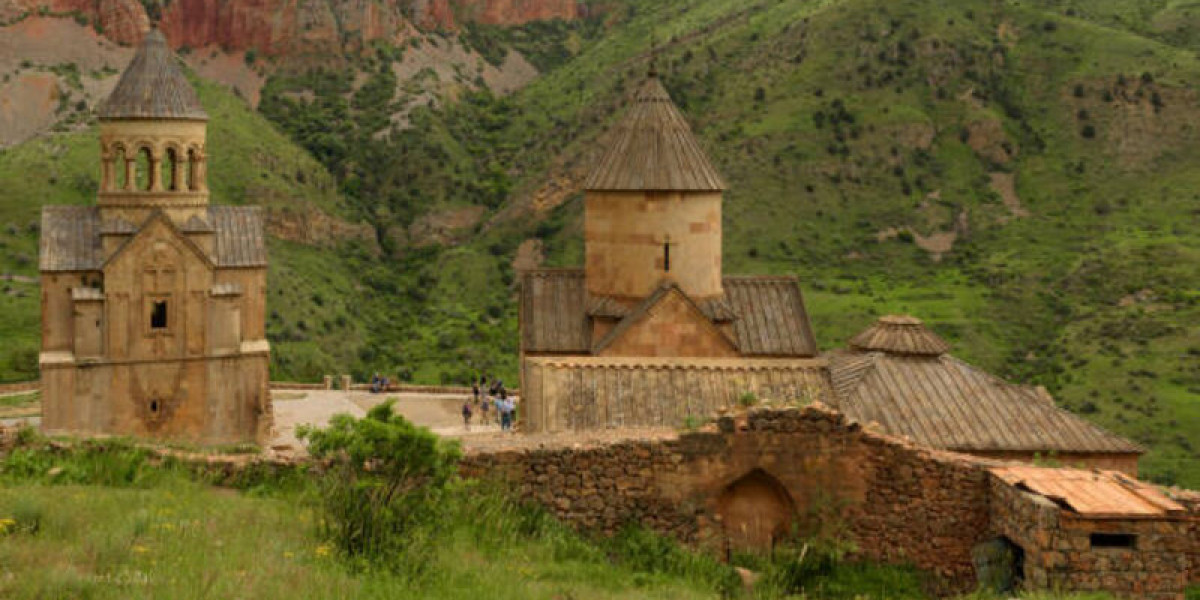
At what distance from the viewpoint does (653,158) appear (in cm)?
1764

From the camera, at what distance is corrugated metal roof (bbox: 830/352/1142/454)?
14.0 meters

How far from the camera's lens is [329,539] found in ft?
22.7

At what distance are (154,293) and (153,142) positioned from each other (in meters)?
3.26

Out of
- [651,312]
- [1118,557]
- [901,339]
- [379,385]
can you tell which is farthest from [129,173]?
[1118,557]

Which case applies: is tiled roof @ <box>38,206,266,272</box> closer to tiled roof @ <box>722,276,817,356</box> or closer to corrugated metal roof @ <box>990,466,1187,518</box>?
tiled roof @ <box>722,276,817,356</box>

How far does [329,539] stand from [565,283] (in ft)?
37.1

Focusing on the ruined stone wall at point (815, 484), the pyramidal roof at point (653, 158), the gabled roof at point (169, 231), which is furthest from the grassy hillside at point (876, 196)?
the ruined stone wall at point (815, 484)

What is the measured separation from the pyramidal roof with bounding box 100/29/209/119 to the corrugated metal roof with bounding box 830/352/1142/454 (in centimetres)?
1592

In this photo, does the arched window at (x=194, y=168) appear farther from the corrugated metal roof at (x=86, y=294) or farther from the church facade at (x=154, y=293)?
the corrugated metal roof at (x=86, y=294)

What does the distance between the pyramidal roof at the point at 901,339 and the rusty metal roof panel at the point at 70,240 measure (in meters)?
16.2

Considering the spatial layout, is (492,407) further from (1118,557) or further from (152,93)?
(1118,557)

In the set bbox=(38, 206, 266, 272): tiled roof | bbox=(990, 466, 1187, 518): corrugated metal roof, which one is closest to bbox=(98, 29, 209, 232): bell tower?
bbox=(38, 206, 266, 272): tiled roof

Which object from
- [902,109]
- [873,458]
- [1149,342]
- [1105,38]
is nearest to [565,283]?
[873,458]

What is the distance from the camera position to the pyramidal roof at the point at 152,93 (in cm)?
2338
